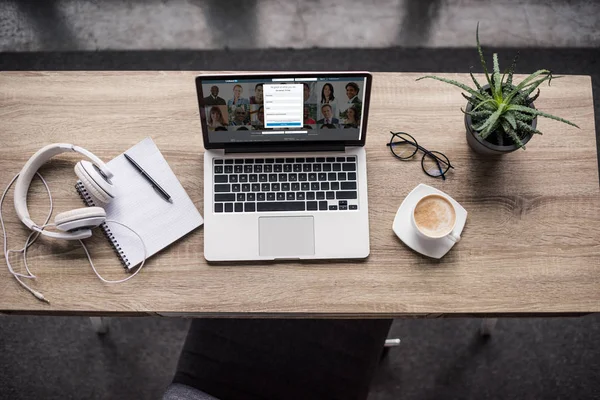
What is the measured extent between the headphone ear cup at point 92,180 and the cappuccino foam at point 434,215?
26.5 inches

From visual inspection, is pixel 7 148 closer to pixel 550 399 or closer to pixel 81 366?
pixel 81 366

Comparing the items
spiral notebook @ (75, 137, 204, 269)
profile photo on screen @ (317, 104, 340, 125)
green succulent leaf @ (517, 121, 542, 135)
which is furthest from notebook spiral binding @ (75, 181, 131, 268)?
green succulent leaf @ (517, 121, 542, 135)

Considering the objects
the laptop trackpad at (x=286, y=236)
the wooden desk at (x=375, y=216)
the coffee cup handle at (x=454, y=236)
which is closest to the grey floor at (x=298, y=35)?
the wooden desk at (x=375, y=216)

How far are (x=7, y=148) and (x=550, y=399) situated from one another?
5.92ft

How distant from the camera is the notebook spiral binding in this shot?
1.28 metres

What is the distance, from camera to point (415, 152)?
137cm

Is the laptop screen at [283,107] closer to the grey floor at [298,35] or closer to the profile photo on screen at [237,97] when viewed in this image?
the profile photo on screen at [237,97]

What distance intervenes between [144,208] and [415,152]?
631 millimetres

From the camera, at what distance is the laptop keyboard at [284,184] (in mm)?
1314

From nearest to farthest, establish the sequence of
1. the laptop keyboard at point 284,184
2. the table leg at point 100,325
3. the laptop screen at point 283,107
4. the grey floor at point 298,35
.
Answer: the laptop screen at point 283,107 → the laptop keyboard at point 284,184 → the table leg at point 100,325 → the grey floor at point 298,35

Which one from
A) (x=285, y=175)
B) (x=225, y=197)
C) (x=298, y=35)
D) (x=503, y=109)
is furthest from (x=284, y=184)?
(x=298, y=35)

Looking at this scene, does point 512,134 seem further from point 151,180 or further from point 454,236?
point 151,180

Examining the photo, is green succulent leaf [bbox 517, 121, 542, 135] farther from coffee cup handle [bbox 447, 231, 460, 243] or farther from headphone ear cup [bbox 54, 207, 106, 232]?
headphone ear cup [bbox 54, 207, 106, 232]

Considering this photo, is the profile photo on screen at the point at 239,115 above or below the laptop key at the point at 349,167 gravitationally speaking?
above
